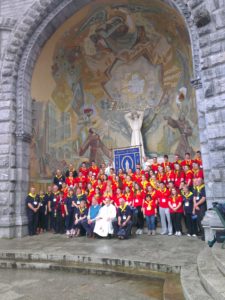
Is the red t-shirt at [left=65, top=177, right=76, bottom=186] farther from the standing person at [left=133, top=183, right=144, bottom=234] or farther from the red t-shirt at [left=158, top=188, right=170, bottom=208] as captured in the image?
the red t-shirt at [left=158, top=188, right=170, bottom=208]

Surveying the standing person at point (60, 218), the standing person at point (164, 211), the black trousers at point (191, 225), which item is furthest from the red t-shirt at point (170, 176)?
the standing person at point (60, 218)

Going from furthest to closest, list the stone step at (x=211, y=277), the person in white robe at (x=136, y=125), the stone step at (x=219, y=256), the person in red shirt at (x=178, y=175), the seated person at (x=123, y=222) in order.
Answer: the person in white robe at (x=136, y=125) < the person in red shirt at (x=178, y=175) < the seated person at (x=123, y=222) < the stone step at (x=219, y=256) < the stone step at (x=211, y=277)

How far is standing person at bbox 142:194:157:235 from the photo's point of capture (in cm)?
803

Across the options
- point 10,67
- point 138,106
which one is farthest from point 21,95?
point 138,106

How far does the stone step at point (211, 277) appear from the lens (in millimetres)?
3295

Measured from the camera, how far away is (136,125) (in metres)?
12.5

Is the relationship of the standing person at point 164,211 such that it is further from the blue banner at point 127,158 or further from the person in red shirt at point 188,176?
the blue banner at point 127,158

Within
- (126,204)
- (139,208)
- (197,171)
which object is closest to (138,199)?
(139,208)

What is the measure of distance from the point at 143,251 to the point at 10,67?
7084 mm

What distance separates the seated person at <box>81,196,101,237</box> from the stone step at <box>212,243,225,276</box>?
151 inches

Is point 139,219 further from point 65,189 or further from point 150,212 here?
point 65,189

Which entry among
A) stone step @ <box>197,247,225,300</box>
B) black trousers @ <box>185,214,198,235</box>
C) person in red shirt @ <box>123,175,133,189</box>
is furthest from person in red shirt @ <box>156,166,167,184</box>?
stone step @ <box>197,247,225,300</box>

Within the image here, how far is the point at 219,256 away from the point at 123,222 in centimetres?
368

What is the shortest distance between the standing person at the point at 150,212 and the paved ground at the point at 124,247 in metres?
0.41
